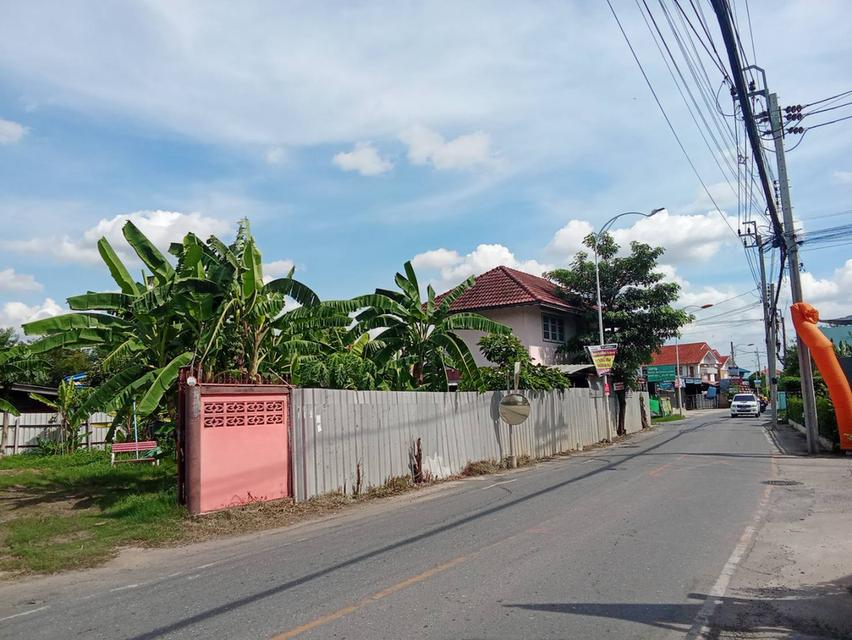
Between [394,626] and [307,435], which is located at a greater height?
[307,435]

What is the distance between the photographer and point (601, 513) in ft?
33.2

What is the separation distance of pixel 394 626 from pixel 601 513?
18.8 feet

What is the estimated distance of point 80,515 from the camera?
427 inches

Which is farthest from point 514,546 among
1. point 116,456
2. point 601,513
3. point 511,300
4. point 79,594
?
point 511,300

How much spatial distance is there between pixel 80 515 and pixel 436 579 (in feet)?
23.6

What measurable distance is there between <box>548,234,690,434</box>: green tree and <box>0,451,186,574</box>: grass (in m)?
21.2

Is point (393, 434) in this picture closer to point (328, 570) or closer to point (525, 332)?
point (328, 570)

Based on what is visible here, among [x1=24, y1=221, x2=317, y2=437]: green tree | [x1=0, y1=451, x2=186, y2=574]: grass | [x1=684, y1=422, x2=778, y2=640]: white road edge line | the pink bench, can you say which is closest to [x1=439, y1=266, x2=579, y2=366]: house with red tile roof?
the pink bench

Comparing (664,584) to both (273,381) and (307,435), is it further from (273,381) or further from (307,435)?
(273,381)

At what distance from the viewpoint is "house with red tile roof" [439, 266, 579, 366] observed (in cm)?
2939

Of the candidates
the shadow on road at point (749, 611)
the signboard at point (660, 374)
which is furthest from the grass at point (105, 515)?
the signboard at point (660, 374)

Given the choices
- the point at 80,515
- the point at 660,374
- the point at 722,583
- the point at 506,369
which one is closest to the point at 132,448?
the point at 80,515

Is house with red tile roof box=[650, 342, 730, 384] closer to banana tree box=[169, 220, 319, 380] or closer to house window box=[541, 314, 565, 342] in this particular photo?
house window box=[541, 314, 565, 342]

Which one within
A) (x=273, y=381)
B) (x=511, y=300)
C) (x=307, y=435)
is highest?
(x=511, y=300)
